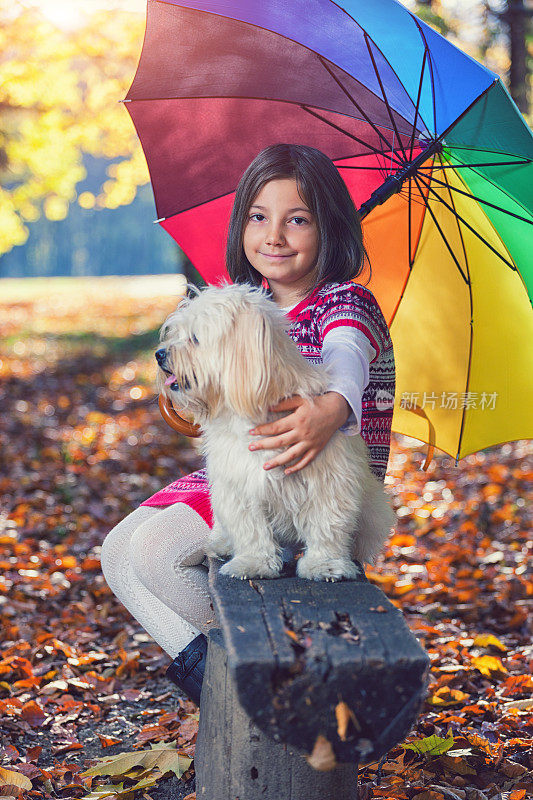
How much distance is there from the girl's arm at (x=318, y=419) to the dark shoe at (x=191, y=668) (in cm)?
100

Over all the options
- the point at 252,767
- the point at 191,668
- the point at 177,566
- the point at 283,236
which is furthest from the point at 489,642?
the point at 283,236

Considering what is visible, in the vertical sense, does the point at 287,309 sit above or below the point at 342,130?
below

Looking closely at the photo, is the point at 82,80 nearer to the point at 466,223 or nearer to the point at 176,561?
the point at 466,223

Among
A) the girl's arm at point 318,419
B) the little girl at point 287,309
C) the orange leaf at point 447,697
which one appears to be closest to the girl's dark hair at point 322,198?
the little girl at point 287,309

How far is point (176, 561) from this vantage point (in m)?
2.71

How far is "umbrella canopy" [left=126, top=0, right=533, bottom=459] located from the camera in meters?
2.94

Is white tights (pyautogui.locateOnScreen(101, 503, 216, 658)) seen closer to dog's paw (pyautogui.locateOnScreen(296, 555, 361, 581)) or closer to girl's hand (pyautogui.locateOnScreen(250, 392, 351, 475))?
dog's paw (pyautogui.locateOnScreen(296, 555, 361, 581))

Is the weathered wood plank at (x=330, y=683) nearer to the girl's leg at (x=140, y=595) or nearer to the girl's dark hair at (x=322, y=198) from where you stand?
the girl's leg at (x=140, y=595)

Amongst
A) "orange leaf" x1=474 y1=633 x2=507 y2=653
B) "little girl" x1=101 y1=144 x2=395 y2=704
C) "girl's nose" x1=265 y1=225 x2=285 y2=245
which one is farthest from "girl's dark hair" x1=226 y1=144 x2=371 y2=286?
"orange leaf" x1=474 y1=633 x2=507 y2=653

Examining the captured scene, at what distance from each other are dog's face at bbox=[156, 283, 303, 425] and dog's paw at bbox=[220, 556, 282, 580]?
444 millimetres

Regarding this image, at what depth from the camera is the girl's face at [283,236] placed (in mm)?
2688

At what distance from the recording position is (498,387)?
3490mm

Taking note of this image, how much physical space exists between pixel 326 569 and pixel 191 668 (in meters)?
0.88

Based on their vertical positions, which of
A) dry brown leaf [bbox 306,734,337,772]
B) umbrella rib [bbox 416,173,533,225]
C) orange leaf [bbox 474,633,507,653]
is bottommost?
orange leaf [bbox 474,633,507,653]
